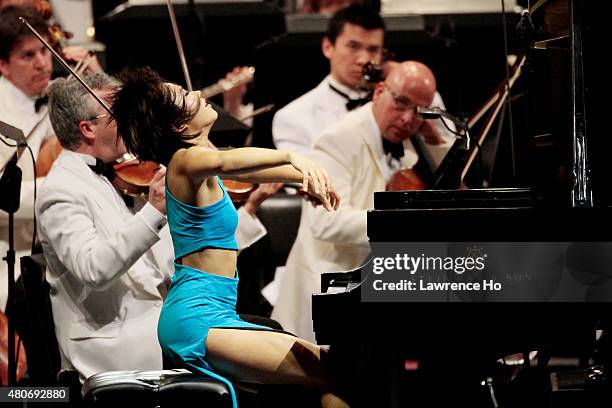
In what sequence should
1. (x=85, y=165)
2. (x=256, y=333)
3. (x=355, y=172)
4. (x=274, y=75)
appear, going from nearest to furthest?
(x=256, y=333) < (x=85, y=165) < (x=355, y=172) < (x=274, y=75)

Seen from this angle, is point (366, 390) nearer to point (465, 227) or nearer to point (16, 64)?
point (465, 227)

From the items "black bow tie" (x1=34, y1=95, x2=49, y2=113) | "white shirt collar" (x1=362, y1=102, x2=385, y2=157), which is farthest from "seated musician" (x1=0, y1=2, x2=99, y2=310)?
"white shirt collar" (x1=362, y1=102, x2=385, y2=157)

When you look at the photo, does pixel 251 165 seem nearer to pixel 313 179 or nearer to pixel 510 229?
pixel 313 179

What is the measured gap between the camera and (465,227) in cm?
311

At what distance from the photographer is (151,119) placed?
347cm

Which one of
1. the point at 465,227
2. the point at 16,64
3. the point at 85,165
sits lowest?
the point at 465,227

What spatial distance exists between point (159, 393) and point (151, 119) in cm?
85

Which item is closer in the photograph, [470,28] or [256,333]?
[256,333]

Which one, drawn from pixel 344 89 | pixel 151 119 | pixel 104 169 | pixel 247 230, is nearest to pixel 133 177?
pixel 104 169

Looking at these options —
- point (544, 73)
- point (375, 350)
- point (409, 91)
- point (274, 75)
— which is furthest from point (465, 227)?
point (274, 75)

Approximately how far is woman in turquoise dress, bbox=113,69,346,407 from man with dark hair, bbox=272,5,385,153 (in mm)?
2331

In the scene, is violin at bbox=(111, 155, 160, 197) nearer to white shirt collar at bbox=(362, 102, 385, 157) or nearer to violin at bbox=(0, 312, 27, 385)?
violin at bbox=(0, 312, 27, 385)

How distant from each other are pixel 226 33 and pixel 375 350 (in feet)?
12.6

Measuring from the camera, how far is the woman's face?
3.50 metres
